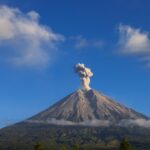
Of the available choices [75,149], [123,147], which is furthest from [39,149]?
[123,147]

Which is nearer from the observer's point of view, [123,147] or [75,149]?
[123,147]

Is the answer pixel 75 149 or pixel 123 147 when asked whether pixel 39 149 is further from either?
pixel 123 147

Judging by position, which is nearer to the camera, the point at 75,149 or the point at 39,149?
the point at 39,149
